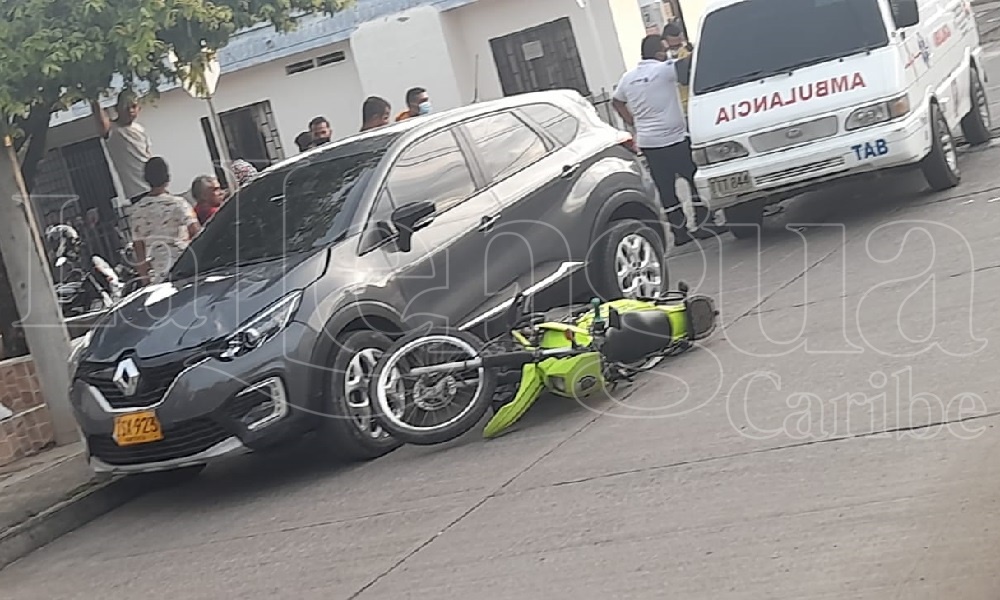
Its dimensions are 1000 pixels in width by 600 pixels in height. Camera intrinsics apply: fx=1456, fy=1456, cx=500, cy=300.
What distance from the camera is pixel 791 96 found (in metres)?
11.4

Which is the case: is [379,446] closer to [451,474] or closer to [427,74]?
[451,474]

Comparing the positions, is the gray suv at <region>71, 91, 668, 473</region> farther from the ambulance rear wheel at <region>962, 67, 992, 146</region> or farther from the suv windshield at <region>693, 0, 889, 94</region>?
the ambulance rear wheel at <region>962, 67, 992, 146</region>

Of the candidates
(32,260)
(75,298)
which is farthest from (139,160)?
(75,298)

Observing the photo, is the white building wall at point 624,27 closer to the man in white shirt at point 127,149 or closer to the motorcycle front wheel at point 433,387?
the man in white shirt at point 127,149

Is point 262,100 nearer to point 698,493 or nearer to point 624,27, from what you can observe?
point 624,27

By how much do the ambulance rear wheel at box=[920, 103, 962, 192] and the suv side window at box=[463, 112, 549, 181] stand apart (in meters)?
3.55

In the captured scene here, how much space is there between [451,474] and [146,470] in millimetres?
1775

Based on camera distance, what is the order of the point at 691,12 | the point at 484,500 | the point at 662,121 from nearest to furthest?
the point at 484,500 < the point at 662,121 < the point at 691,12

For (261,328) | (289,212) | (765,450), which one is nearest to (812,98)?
(289,212)

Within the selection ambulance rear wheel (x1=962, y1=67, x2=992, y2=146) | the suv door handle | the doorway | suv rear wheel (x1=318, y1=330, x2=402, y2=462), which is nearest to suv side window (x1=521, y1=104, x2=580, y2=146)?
the suv door handle

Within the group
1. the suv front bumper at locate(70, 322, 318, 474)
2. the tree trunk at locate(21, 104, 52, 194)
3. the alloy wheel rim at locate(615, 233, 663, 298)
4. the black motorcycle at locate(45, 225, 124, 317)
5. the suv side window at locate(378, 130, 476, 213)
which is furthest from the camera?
the black motorcycle at locate(45, 225, 124, 317)

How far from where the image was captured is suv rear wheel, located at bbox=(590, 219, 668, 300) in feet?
31.7

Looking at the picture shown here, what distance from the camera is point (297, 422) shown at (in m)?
7.77

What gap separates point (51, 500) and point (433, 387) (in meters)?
2.57
